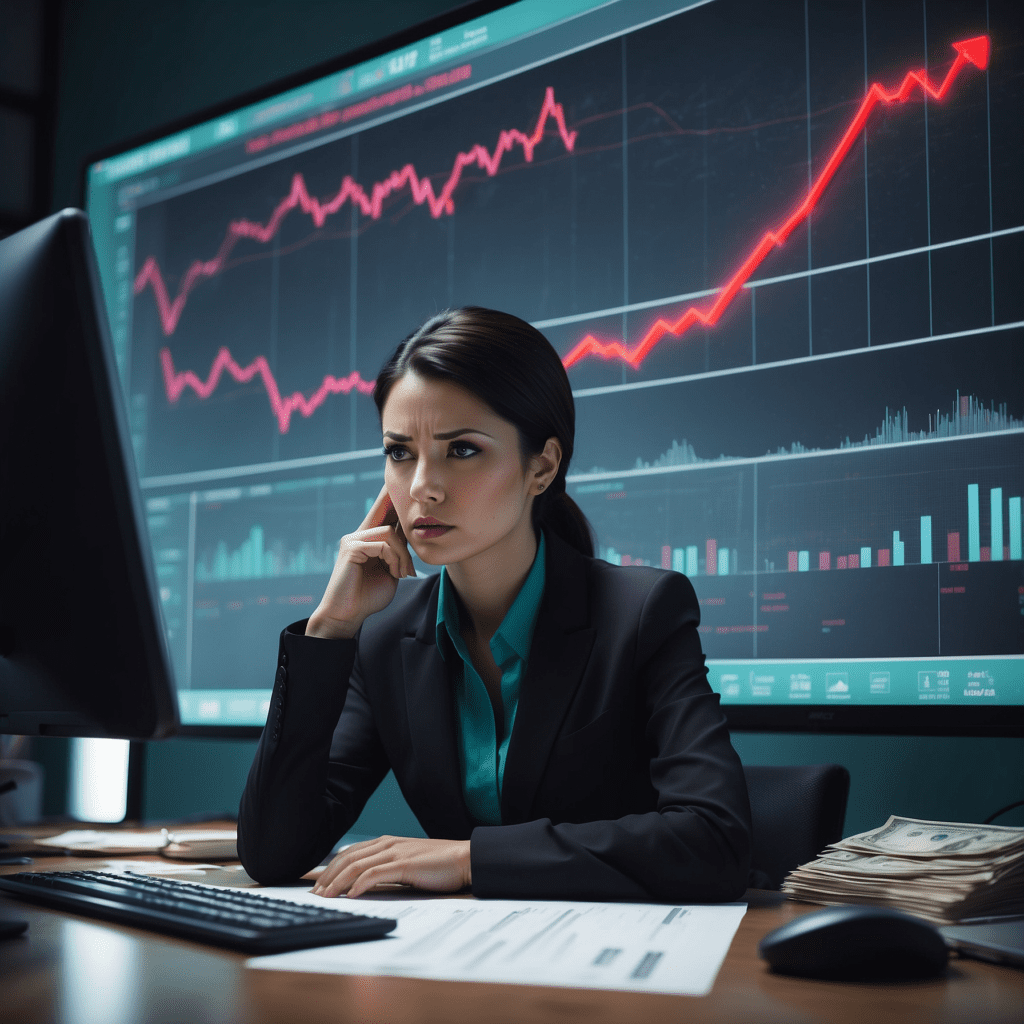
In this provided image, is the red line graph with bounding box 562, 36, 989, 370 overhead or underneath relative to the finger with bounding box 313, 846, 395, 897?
overhead

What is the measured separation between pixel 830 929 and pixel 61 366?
0.78 meters

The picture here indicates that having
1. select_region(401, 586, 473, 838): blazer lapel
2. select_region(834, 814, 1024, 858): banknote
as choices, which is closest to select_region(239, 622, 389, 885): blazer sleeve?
select_region(401, 586, 473, 838): blazer lapel

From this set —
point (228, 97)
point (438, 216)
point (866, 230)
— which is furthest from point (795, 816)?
point (228, 97)

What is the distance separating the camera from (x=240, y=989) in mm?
641

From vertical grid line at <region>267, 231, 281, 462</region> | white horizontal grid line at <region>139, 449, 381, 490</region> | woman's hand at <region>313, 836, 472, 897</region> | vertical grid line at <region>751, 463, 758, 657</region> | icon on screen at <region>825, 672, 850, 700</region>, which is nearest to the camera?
woman's hand at <region>313, 836, 472, 897</region>

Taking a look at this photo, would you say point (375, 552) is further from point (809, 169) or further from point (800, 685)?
point (809, 169)

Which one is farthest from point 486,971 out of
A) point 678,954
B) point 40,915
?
point 40,915

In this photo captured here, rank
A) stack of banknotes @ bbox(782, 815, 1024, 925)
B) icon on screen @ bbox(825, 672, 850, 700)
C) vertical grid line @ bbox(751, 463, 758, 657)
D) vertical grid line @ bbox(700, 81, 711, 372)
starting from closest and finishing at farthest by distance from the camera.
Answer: stack of banknotes @ bbox(782, 815, 1024, 925) < icon on screen @ bbox(825, 672, 850, 700) < vertical grid line @ bbox(751, 463, 758, 657) < vertical grid line @ bbox(700, 81, 711, 372)

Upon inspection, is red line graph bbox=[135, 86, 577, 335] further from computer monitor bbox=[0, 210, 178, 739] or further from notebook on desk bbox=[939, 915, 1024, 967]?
notebook on desk bbox=[939, 915, 1024, 967]

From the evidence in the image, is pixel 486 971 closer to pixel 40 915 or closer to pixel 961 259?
pixel 40 915

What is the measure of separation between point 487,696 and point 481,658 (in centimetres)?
10

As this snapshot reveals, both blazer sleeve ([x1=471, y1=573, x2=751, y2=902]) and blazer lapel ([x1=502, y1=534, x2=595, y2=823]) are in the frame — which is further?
blazer lapel ([x1=502, y1=534, x2=595, y2=823])

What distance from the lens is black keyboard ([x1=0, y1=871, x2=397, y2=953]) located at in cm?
73

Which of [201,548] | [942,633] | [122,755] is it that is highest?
[201,548]
